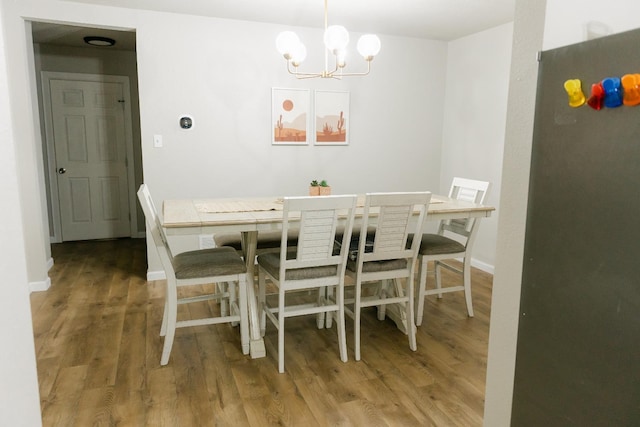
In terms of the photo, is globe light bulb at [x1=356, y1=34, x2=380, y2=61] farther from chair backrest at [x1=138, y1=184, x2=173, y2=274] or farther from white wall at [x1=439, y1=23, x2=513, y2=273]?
white wall at [x1=439, y1=23, x2=513, y2=273]

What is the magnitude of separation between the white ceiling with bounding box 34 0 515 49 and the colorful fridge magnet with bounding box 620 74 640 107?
283 cm

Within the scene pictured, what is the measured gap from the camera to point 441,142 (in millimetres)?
4953

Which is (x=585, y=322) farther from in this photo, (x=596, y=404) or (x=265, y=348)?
(x=265, y=348)

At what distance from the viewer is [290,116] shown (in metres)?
4.28

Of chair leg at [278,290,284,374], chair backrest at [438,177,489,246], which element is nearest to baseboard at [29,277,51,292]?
chair leg at [278,290,284,374]

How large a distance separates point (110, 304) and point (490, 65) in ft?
12.9

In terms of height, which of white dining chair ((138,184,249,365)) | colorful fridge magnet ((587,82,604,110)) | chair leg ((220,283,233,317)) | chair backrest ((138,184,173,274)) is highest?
colorful fridge magnet ((587,82,604,110))

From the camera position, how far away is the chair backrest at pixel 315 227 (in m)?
2.26

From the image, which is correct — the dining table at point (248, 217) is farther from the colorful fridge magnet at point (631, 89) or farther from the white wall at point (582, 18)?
the colorful fridge magnet at point (631, 89)

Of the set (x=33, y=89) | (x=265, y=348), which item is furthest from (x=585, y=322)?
(x=33, y=89)

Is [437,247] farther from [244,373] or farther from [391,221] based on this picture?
[244,373]

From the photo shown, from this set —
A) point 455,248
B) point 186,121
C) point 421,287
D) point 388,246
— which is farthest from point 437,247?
point 186,121

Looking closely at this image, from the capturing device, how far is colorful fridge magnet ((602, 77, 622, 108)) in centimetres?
97

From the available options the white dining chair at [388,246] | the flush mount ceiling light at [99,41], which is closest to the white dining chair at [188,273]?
the white dining chair at [388,246]
